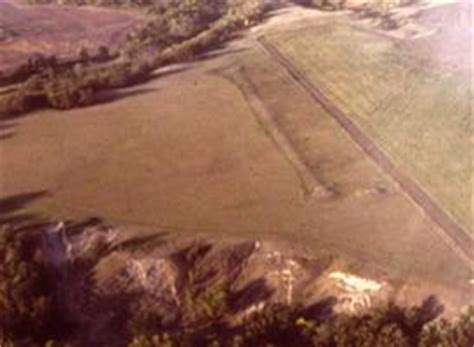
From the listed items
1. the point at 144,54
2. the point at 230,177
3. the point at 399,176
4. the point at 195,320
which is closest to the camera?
the point at 195,320

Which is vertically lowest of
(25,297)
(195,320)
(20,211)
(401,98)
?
(195,320)

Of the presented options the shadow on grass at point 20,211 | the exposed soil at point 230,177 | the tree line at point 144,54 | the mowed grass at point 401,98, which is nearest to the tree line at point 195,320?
the shadow on grass at point 20,211

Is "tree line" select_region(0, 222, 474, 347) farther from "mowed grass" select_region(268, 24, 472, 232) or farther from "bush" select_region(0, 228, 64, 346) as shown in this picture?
"mowed grass" select_region(268, 24, 472, 232)

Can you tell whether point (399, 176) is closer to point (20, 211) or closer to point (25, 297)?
point (20, 211)

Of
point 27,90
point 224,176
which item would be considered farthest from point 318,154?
point 27,90

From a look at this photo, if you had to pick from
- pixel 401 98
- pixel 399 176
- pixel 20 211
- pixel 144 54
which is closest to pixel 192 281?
pixel 20 211

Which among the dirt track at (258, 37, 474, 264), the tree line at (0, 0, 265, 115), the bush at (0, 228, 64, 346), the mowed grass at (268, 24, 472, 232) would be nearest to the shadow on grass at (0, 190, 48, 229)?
the bush at (0, 228, 64, 346)

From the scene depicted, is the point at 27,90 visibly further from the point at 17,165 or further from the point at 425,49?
the point at 425,49
